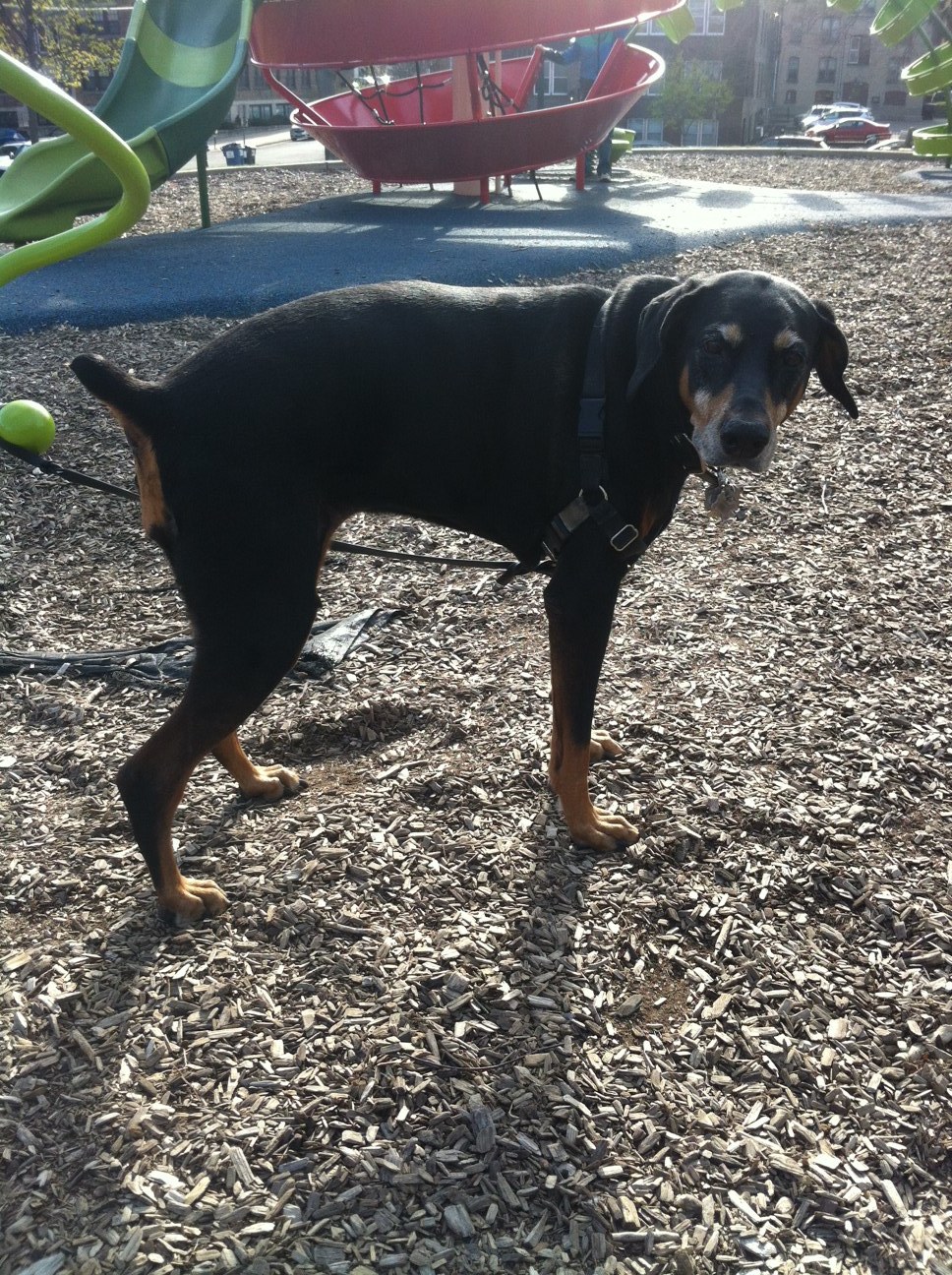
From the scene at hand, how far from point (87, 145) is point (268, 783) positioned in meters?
2.21

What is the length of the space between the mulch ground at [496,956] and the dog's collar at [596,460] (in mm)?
978

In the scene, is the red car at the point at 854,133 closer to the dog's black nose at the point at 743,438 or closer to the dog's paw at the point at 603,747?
the dog's paw at the point at 603,747

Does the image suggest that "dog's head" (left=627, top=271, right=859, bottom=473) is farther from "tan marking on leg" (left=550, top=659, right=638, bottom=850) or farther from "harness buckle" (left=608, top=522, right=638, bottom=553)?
"tan marking on leg" (left=550, top=659, right=638, bottom=850)

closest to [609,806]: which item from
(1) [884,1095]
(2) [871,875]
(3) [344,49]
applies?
(2) [871,875]

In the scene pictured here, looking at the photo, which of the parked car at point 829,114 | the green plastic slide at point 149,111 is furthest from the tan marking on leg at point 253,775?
the parked car at point 829,114

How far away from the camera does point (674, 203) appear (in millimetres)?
14047

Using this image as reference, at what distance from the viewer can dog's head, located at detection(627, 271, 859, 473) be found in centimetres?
256

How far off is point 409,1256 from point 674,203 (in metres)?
14.5

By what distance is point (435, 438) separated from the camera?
2.70m

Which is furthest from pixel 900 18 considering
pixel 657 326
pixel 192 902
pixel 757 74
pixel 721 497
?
pixel 757 74

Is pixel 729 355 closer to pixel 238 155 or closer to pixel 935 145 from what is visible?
pixel 935 145

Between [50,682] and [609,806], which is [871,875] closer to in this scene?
[609,806]

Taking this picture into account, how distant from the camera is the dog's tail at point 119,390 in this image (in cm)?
243

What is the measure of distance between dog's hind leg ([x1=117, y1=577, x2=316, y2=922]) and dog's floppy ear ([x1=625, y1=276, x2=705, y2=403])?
102 centimetres
